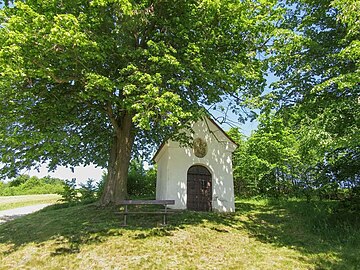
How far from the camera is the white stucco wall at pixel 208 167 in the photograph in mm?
12680

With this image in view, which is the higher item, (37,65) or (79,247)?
(37,65)

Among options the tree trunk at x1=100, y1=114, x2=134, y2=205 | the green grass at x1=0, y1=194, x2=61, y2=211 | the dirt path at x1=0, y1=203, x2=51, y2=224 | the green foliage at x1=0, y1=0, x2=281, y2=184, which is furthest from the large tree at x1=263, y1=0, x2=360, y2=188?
the green grass at x1=0, y1=194, x2=61, y2=211

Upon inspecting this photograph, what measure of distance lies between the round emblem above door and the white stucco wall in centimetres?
17

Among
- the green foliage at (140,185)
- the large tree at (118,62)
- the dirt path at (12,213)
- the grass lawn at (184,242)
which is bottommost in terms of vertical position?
the grass lawn at (184,242)

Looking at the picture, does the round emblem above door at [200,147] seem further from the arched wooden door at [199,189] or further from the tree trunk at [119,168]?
the tree trunk at [119,168]

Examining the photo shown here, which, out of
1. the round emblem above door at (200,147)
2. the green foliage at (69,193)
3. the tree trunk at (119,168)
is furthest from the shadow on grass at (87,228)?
the green foliage at (69,193)

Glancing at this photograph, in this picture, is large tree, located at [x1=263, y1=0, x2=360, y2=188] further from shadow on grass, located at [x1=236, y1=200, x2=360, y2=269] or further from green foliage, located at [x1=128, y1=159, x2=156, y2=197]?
green foliage, located at [x1=128, y1=159, x2=156, y2=197]

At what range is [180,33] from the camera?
9328mm

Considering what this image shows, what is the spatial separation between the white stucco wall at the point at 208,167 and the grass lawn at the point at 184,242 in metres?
1.80

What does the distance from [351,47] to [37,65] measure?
371 inches

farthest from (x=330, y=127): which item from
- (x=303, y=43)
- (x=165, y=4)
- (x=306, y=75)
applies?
(x=165, y=4)

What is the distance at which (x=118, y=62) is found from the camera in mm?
9945

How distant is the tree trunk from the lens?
11.7 metres

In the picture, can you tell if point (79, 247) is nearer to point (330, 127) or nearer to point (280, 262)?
point (280, 262)
